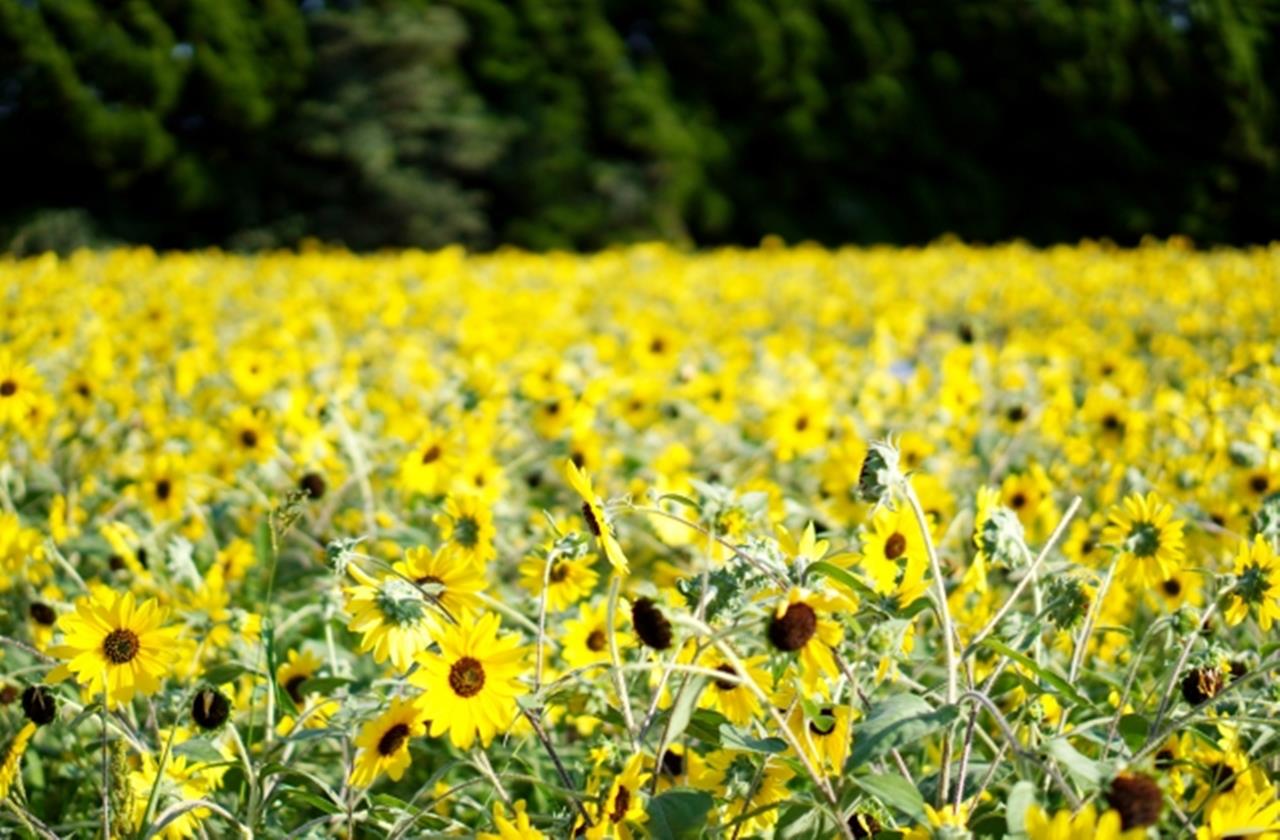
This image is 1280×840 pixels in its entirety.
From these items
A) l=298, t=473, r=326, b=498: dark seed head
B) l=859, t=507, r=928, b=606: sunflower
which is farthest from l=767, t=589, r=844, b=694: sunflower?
l=298, t=473, r=326, b=498: dark seed head

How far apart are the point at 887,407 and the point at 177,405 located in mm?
2068

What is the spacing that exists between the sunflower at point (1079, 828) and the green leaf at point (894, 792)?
0.17m

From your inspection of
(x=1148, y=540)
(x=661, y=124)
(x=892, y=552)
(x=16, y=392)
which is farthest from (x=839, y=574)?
(x=661, y=124)

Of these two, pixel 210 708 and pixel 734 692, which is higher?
pixel 734 692

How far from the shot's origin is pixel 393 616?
4.12 ft

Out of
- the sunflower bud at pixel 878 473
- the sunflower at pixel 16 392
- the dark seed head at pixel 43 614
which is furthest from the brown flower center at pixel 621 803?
the sunflower at pixel 16 392

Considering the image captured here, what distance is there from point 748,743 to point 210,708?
628mm

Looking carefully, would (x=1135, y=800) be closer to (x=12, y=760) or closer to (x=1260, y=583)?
(x=1260, y=583)

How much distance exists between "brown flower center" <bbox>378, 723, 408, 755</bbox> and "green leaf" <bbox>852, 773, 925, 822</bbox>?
46 cm

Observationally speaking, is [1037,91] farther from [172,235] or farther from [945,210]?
[172,235]

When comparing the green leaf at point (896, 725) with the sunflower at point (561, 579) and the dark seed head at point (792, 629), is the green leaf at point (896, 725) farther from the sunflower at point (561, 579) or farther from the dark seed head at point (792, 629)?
the sunflower at point (561, 579)

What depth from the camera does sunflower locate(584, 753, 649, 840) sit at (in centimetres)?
119

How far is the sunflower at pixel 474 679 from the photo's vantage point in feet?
3.89

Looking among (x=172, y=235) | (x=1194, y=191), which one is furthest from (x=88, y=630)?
(x=1194, y=191)
